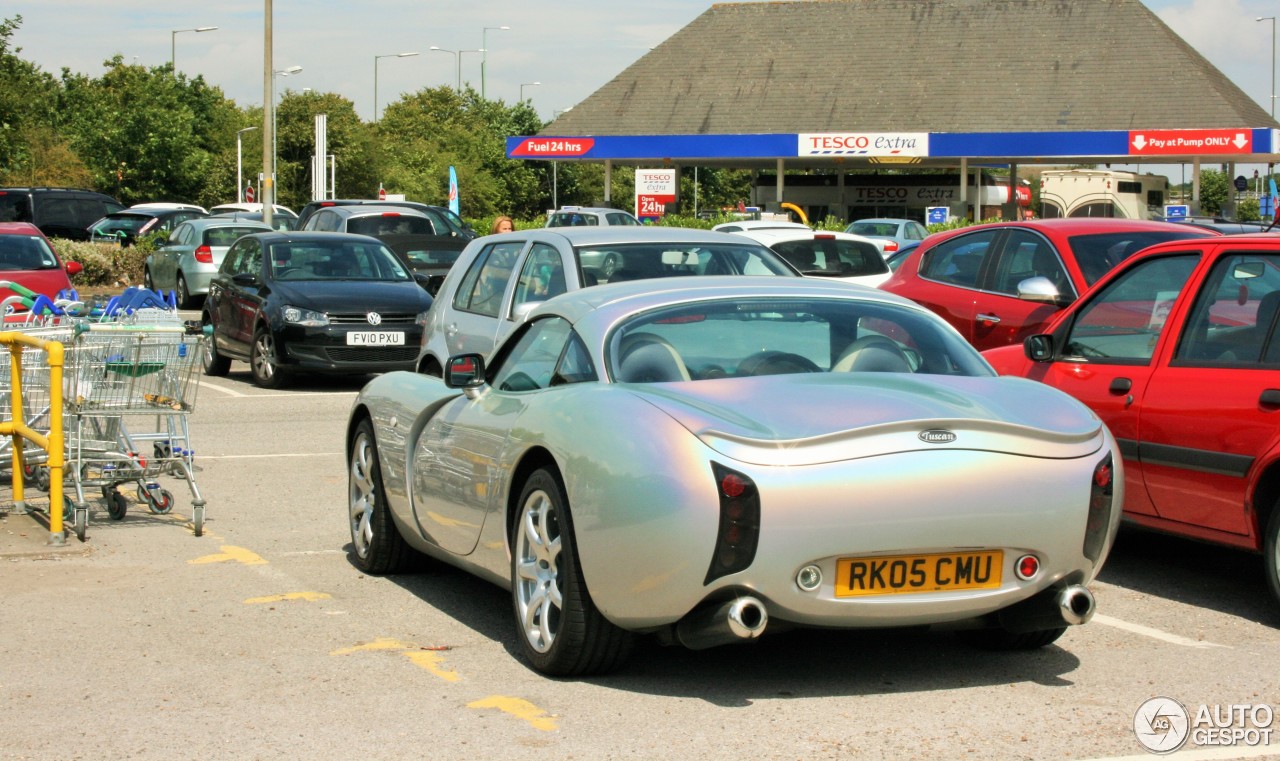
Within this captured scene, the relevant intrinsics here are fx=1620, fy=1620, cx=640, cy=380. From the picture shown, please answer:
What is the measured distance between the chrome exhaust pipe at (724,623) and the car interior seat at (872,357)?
124 centimetres

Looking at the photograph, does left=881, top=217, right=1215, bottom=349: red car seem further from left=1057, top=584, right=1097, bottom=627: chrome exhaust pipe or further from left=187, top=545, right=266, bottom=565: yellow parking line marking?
left=1057, top=584, right=1097, bottom=627: chrome exhaust pipe

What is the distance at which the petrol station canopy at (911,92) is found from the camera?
48344 millimetres

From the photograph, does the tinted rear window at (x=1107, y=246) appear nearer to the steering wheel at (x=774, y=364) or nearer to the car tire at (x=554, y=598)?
the steering wheel at (x=774, y=364)

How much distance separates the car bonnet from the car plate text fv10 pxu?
11.1 m

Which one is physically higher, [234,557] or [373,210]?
[373,210]

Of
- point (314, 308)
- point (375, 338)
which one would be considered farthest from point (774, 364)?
point (314, 308)

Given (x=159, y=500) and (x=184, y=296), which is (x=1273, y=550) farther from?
(x=184, y=296)

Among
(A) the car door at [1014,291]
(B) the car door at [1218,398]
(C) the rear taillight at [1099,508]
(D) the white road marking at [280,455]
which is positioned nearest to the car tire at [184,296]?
(D) the white road marking at [280,455]

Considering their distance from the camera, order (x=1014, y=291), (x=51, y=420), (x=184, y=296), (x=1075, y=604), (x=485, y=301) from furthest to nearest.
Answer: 1. (x=184, y=296)
2. (x=1014, y=291)
3. (x=485, y=301)
4. (x=51, y=420)
5. (x=1075, y=604)

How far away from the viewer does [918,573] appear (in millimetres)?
5027

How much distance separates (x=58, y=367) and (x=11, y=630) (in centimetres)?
193

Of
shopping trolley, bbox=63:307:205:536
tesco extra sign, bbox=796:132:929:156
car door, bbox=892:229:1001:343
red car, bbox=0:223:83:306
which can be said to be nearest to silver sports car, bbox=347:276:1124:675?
shopping trolley, bbox=63:307:205:536

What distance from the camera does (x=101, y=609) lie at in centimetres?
664

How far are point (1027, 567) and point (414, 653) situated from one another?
223 cm
